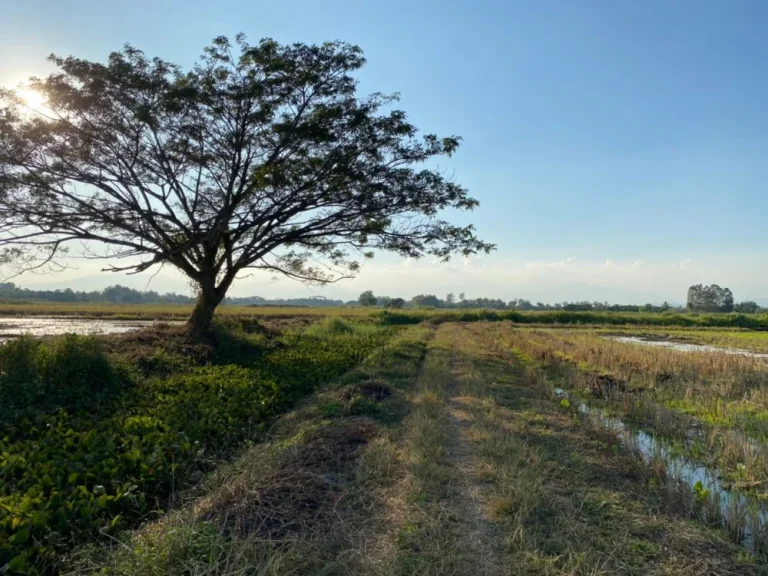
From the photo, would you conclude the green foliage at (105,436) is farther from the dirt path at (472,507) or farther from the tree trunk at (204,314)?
the tree trunk at (204,314)

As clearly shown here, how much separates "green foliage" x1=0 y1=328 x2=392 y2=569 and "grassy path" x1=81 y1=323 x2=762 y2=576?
0.54 metres

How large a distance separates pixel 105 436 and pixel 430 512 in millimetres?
4530

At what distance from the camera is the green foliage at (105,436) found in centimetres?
403

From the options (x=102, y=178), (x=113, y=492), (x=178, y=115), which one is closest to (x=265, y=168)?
(x=178, y=115)

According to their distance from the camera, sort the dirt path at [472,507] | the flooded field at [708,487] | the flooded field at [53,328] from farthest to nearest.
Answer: the flooded field at [53,328] → the flooded field at [708,487] → the dirt path at [472,507]

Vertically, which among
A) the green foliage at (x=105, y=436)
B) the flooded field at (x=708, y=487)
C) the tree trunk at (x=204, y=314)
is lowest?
the flooded field at (x=708, y=487)

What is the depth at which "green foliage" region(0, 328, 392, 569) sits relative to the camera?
4.03 metres

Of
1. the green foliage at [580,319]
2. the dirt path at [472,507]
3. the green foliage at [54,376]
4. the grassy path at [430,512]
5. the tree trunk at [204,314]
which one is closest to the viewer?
the grassy path at [430,512]

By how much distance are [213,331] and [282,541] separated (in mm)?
15178

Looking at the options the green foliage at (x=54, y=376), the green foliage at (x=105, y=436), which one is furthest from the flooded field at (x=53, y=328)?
the green foliage at (x=105, y=436)

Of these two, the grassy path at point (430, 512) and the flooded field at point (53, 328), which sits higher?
the flooded field at point (53, 328)

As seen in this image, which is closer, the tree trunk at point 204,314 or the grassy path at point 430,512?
the grassy path at point 430,512

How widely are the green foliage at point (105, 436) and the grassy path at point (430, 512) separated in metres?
0.54

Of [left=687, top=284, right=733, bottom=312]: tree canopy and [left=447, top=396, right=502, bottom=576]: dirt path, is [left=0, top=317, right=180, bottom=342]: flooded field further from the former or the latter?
[left=687, top=284, right=733, bottom=312]: tree canopy
